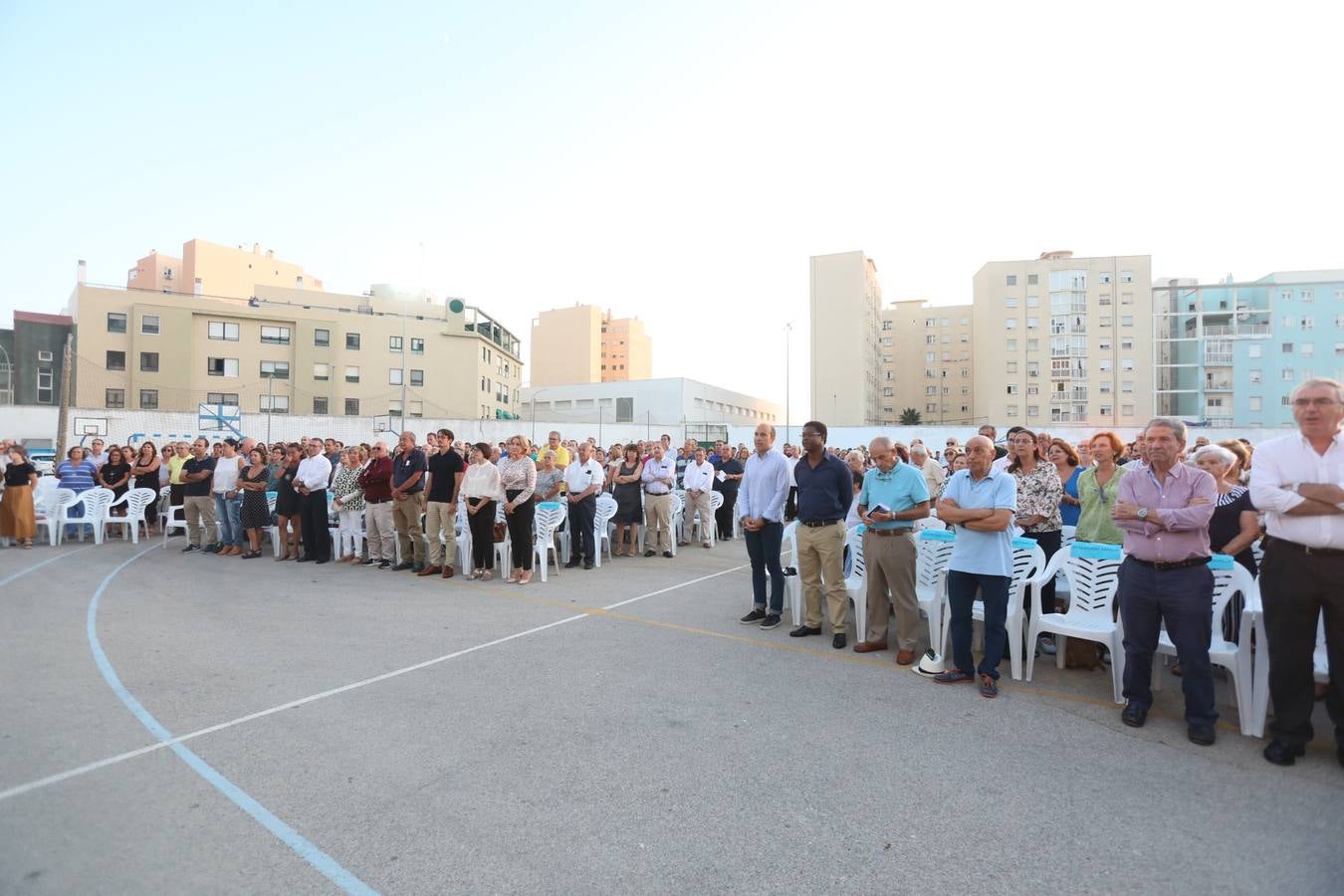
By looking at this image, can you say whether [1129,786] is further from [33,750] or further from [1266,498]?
[33,750]

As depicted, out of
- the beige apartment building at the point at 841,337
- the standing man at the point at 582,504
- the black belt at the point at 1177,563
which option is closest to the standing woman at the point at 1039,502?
the black belt at the point at 1177,563

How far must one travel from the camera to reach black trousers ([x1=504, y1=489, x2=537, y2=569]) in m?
8.91

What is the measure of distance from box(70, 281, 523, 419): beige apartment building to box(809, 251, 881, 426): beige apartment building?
34024mm

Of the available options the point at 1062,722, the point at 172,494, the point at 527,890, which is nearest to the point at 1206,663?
the point at 1062,722

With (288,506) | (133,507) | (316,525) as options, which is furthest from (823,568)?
(133,507)

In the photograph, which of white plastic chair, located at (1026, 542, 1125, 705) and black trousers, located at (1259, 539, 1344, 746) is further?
white plastic chair, located at (1026, 542, 1125, 705)

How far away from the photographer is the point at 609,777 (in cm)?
348

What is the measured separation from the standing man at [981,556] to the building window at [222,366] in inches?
2065

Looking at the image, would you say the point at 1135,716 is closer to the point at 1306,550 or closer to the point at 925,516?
the point at 1306,550

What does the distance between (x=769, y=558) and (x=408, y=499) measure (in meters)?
5.53

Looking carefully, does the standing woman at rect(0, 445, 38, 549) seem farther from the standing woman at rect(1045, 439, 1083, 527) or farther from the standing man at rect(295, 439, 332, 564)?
the standing woman at rect(1045, 439, 1083, 527)

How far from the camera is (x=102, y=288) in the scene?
4309 cm

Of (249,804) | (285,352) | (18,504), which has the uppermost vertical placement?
(285,352)

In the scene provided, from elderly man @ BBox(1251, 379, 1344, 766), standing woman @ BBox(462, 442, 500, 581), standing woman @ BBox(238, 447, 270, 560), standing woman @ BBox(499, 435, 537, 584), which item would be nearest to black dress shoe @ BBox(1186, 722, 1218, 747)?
elderly man @ BBox(1251, 379, 1344, 766)
